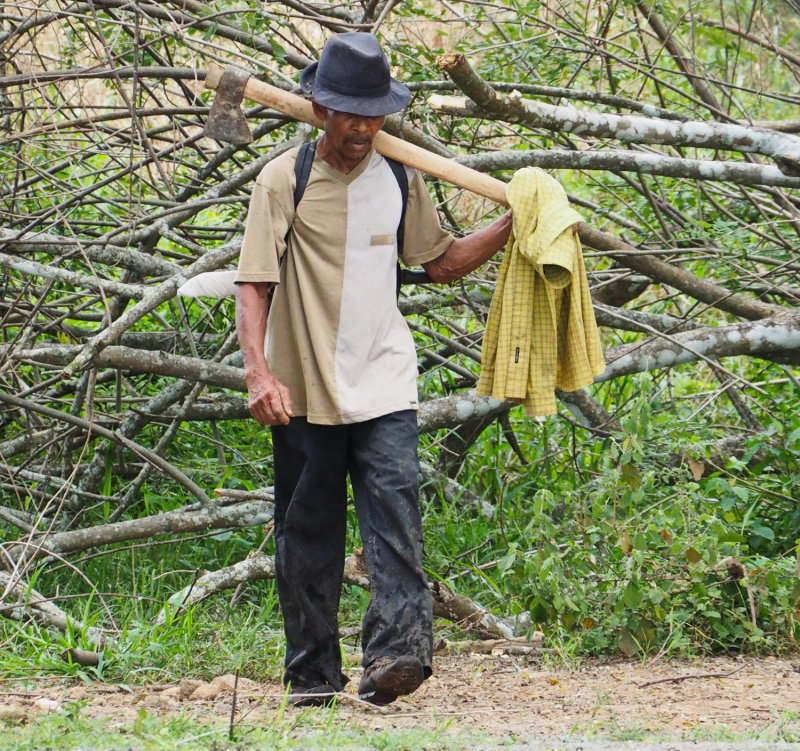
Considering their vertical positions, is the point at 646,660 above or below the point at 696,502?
below

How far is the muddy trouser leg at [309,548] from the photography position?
11.8 ft

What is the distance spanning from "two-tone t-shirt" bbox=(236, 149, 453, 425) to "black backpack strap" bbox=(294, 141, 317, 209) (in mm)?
14

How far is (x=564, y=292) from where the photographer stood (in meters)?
3.71

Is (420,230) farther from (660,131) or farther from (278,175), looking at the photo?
(660,131)

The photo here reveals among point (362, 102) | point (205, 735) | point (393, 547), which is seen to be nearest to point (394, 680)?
point (393, 547)

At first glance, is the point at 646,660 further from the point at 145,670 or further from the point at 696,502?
the point at 145,670

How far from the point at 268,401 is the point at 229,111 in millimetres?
1106

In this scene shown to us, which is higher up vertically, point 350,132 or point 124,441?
point 350,132

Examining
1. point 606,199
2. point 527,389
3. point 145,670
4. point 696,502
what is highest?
point 606,199

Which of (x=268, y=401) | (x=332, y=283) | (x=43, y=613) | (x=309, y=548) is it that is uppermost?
(x=332, y=283)

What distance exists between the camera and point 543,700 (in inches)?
142

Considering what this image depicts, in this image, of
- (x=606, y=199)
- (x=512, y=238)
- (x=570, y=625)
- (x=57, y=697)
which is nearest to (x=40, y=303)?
(x=57, y=697)

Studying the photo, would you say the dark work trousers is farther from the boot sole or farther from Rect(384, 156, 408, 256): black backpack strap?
Rect(384, 156, 408, 256): black backpack strap

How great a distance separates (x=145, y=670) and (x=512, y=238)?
1.97m
